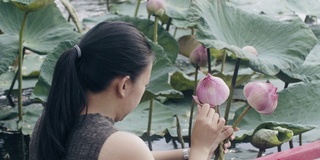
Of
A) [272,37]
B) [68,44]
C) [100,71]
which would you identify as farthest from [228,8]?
[100,71]

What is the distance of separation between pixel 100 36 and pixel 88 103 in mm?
149

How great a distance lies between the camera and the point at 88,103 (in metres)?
1.80

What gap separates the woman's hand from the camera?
6.07ft

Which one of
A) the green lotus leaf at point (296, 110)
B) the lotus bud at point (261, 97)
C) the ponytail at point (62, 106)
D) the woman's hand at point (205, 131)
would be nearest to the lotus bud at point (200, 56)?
the green lotus leaf at point (296, 110)

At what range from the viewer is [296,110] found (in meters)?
2.79

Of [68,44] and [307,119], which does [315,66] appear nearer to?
[307,119]

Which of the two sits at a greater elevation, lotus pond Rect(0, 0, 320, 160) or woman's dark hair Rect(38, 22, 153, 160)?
woman's dark hair Rect(38, 22, 153, 160)

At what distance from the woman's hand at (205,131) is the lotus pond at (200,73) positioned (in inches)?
20.8

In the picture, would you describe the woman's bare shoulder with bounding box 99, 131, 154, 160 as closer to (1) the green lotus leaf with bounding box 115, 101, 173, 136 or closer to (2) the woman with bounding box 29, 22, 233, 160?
(2) the woman with bounding box 29, 22, 233, 160

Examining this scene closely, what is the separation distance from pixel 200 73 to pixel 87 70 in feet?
5.99

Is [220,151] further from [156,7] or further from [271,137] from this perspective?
[156,7]

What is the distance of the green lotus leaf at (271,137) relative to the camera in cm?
236

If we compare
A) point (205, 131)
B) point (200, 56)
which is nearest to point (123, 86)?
point (205, 131)

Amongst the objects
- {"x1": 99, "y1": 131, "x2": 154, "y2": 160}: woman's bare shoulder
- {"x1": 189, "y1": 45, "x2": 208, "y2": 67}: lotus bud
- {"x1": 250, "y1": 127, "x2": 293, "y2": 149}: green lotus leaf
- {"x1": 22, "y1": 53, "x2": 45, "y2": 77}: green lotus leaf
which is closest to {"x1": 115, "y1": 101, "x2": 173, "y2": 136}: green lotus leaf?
{"x1": 189, "y1": 45, "x2": 208, "y2": 67}: lotus bud
